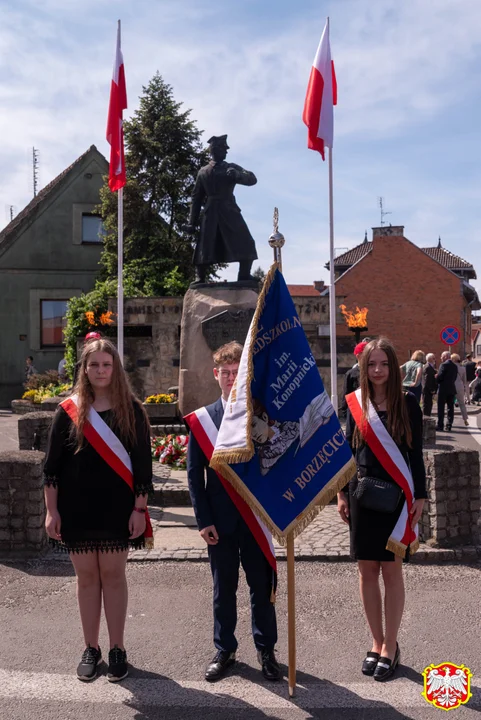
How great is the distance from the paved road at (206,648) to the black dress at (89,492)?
74 cm

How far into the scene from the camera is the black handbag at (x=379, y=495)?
12.4 ft

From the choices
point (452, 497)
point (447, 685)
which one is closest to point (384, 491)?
point (447, 685)

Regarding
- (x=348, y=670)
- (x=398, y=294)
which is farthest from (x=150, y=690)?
(x=398, y=294)

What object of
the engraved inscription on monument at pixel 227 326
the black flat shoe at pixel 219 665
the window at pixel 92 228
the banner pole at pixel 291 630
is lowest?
the black flat shoe at pixel 219 665

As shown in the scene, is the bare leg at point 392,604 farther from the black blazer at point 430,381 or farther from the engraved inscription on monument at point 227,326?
the black blazer at point 430,381

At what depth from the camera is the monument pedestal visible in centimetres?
1126

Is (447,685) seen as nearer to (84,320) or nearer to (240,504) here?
(240,504)

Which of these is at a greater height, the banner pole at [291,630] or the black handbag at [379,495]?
the black handbag at [379,495]

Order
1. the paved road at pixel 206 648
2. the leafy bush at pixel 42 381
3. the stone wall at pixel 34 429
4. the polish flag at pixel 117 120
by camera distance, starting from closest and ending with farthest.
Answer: the paved road at pixel 206 648 < the stone wall at pixel 34 429 < the polish flag at pixel 117 120 < the leafy bush at pixel 42 381

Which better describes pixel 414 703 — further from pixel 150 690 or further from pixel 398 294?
pixel 398 294

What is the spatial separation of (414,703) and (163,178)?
24.2m

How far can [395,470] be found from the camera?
12.5ft

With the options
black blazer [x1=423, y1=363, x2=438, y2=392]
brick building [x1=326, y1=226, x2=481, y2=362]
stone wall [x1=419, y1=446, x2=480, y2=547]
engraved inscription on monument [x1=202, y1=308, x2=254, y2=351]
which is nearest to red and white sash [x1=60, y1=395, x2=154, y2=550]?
stone wall [x1=419, y1=446, x2=480, y2=547]

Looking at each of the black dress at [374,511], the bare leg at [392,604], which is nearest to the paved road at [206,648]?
the bare leg at [392,604]
